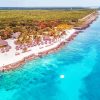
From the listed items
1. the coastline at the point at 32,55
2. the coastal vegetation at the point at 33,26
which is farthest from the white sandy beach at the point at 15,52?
the coastal vegetation at the point at 33,26

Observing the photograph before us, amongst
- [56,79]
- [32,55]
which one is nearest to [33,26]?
[32,55]

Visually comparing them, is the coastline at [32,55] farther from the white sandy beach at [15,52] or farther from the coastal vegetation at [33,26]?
the coastal vegetation at [33,26]

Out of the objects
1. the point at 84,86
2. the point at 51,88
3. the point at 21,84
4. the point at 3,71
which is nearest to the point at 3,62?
the point at 3,71

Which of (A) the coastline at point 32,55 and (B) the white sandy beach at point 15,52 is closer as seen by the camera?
(A) the coastline at point 32,55

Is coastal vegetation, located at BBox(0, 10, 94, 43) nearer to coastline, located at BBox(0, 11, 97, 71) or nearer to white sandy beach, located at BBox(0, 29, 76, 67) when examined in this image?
white sandy beach, located at BBox(0, 29, 76, 67)

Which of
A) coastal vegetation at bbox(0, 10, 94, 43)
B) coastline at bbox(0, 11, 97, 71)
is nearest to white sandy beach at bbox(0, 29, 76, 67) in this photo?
coastline at bbox(0, 11, 97, 71)

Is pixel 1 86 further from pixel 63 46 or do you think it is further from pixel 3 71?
pixel 63 46

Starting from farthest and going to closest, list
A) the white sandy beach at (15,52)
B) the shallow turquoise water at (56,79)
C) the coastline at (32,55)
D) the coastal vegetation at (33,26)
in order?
1. the coastal vegetation at (33,26)
2. the white sandy beach at (15,52)
3. the coastline at (32,55)
4. the shallow turquoise water at (56,79)

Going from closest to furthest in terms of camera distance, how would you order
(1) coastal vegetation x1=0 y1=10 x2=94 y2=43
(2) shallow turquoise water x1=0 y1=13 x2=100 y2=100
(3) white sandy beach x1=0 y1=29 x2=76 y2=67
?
(2) shallow turquoise water x1=0 y1=13 x2=100 y2=100, (3) white sandy beach x1=0 y1=29 x2=76 y2=67, (1) coastal vegetation x1=0 y1=10 x2=94 y2=43

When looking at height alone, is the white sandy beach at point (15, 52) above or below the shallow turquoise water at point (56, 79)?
above
